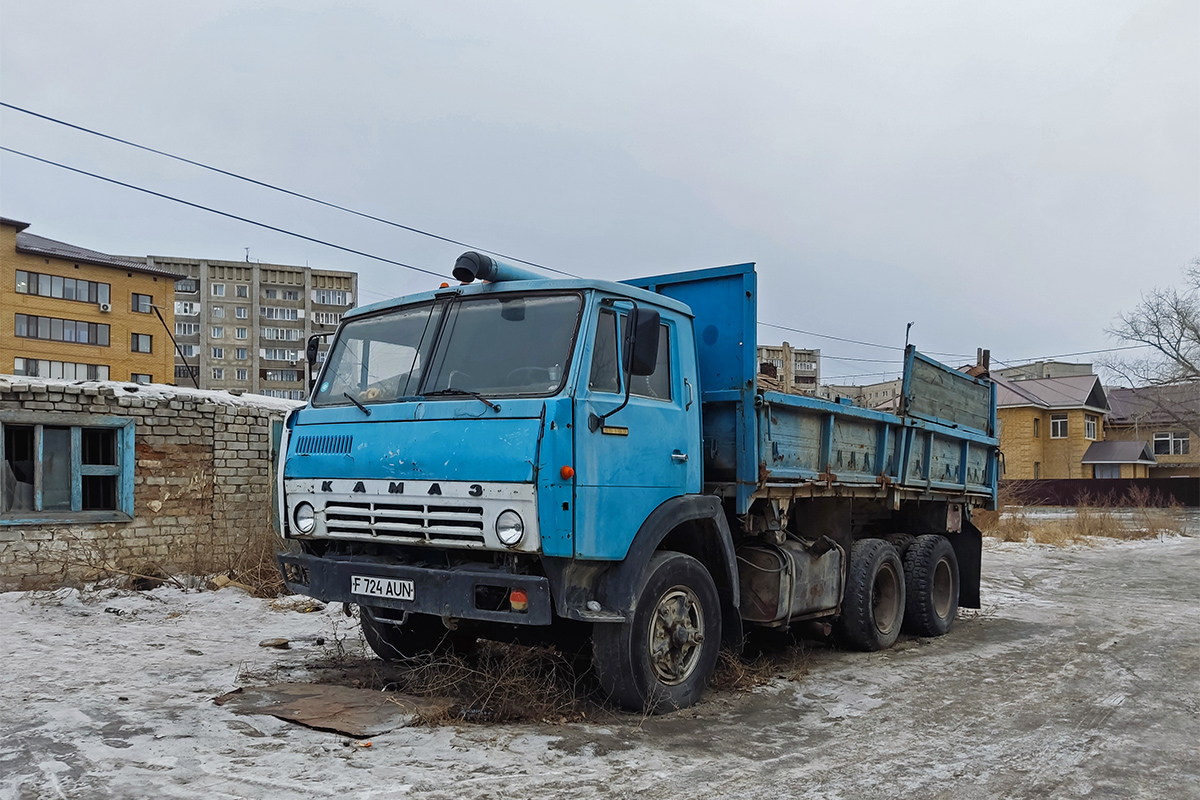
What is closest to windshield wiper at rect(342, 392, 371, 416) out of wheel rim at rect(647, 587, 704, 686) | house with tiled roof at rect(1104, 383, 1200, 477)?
wheel rim at rect(647, 587, 704, 686)

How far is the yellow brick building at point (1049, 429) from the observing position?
51.8 m

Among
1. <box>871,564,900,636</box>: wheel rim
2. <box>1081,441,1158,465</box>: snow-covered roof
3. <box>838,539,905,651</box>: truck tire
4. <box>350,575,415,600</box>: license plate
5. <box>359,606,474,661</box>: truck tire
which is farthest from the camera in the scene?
<box>1081,441,1158,465</box>: snow-covered roof

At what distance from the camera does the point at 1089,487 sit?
1543 inches

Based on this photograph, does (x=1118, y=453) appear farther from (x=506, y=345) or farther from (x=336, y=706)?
(x=336, y=706)

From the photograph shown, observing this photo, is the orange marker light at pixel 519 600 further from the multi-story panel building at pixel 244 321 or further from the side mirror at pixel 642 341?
the multi-story panel building at pixel 244 321

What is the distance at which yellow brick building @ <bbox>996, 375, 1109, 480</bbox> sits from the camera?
51.8 meters

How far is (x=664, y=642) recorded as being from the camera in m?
5.54

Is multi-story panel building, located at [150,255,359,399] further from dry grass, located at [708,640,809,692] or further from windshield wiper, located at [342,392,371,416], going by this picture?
windshield wiper, located at [342,392,371,416]

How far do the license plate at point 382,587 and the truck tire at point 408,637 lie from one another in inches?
49.4

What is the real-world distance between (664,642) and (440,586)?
1408 millimetres

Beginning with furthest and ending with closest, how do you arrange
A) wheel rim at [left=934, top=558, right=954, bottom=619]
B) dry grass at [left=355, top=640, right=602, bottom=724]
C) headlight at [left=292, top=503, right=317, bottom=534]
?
1. wheel rim at [left=934, top=558, right=954, bottom=619]
2. headlight at [left=292, top=503, right=317, bottom=534]
3. dry grass at [left=355, top=640, right=602, bottom=724]

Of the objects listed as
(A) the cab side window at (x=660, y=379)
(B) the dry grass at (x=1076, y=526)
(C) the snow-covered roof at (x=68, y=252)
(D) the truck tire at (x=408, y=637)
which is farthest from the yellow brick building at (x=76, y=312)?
(A) the cab side window at (x=660, y=379)

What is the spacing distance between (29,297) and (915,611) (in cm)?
5655

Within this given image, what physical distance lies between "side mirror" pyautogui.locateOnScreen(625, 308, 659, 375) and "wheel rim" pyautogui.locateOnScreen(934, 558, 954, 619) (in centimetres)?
525
